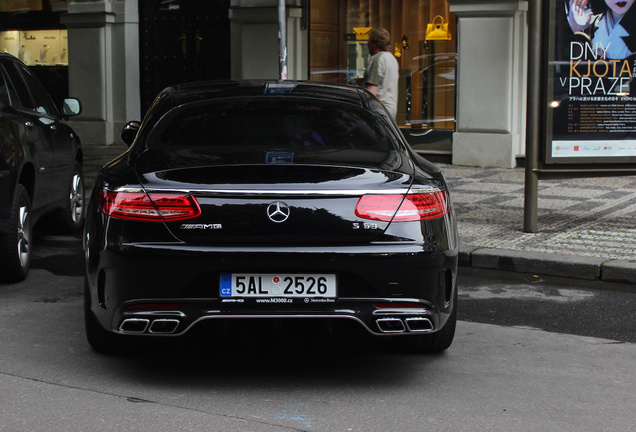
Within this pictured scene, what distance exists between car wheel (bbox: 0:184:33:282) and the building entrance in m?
11.0

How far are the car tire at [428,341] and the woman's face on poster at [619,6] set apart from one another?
428 cm

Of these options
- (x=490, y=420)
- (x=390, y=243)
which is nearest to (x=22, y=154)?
(x=390, y=243)

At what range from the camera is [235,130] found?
5.18m

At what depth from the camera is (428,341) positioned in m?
5.18

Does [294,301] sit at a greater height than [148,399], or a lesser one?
greater

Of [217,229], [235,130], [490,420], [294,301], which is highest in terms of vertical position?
[235,130]

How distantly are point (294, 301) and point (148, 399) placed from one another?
789 mm

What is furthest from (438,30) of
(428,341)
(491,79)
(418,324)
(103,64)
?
(418,324)

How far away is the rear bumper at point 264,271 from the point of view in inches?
173

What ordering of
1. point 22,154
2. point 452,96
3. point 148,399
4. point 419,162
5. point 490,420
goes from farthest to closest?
1. point 452,96
2. point 22,154
3. point 419,162
4. point 148,399
5. point 490,420

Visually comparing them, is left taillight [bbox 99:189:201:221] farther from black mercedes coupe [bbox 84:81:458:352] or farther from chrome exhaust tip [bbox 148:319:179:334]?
chrome exhaust tip [bbox 148:319:179:334]

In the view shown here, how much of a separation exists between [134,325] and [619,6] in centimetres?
557

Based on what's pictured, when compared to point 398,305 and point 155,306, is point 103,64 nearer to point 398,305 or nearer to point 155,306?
point 155,306

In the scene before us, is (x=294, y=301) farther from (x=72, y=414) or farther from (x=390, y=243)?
(x=72, y=414)
